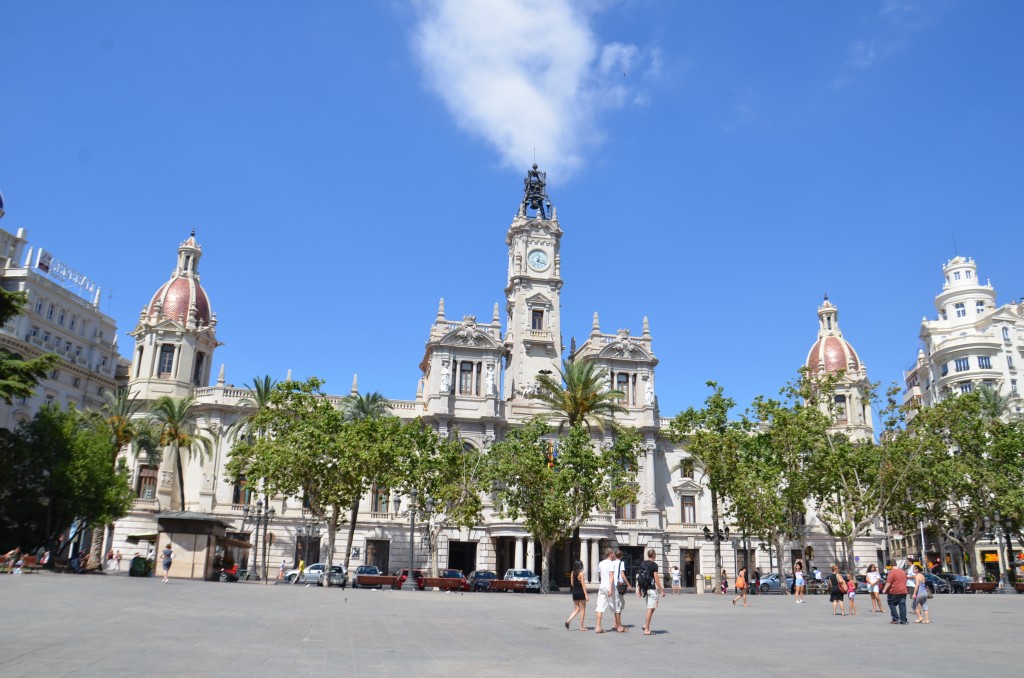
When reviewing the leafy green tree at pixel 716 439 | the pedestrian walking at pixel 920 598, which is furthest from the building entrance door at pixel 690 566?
the pedestrian walking at pixel 920 598

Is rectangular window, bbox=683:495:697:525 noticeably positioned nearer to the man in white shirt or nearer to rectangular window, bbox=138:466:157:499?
rectangular window, bbox=138:466:157:499

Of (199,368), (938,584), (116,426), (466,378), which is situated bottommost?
(938,584)

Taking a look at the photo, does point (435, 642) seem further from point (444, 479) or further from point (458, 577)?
point (444, 479)

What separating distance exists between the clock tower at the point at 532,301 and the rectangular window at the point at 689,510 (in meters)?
14.8

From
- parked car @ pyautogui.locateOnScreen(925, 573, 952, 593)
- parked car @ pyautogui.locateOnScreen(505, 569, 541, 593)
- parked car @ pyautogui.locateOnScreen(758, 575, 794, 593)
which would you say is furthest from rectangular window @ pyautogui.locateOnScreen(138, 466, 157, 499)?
parked car @ pyautogui.locateOnScreen(925, 573, 952, 593)

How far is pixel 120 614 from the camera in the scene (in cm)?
1881

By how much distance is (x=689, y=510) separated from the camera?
65.4 metres

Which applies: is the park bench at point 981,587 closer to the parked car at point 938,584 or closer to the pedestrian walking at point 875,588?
the parked car at point 938,584

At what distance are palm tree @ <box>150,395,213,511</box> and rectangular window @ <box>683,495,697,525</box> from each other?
36.3 m

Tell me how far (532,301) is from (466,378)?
9.64 meters

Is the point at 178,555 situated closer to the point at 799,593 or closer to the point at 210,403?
the point at 210,403

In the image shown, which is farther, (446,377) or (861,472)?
(446,377)

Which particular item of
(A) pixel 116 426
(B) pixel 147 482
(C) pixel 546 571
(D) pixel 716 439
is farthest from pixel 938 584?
(B) pixel 147 482

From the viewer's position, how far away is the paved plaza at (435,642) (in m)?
11.9
